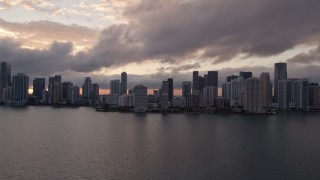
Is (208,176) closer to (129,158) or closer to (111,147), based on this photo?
(129,158)

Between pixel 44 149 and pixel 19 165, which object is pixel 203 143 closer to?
pixel 44 149

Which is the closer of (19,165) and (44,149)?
(19,165)

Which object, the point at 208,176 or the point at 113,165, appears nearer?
the point at 208,176

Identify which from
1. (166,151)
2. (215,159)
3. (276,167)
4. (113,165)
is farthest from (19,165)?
(276,167)

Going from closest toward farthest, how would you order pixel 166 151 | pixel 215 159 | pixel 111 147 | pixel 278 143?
1. pixel 215 159
2. pixel 166 151
3. pixel 111 147
4. pixel 278 143

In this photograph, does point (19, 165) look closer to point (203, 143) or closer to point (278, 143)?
point (203, 143)

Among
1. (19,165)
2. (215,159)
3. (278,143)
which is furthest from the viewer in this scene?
(278,143)

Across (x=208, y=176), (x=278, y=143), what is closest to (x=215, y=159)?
(x=208, y=176)

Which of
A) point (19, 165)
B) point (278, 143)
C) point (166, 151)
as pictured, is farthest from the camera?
point (278, 143)

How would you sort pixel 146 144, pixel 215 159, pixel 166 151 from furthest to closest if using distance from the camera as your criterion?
pixel 146 144 → pixel 166 151 → pixel 215 159
